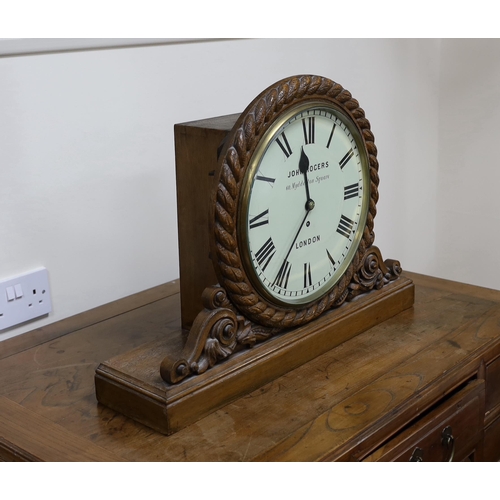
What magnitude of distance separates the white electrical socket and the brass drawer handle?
0.73 metres

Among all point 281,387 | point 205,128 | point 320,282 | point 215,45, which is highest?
point 215,45

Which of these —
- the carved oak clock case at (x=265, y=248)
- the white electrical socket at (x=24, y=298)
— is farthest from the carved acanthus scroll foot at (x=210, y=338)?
the white electrical socket at (x=24, y=298)

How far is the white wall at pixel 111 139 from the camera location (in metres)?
1.34

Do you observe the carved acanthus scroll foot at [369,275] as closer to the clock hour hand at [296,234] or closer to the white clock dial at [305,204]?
the white clock dial at [305,204]

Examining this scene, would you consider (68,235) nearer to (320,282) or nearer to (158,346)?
(158,346)

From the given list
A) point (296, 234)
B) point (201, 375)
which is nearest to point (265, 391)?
point (201, 375)

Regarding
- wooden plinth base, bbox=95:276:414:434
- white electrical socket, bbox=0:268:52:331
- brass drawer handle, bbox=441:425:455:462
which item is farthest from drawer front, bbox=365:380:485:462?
white electrical socket, bbox=0:268:52:331

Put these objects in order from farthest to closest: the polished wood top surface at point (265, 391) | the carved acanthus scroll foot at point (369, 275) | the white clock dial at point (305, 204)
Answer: the carved acanthus scroll foot at point (369, 275) < the white clock dial at point (305, 204) < the polished wood top surface at point (265, 391)

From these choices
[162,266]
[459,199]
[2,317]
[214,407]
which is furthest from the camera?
[459,199]

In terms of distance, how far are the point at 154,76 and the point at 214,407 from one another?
75 centimetres

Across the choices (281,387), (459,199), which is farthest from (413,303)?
(459,199)

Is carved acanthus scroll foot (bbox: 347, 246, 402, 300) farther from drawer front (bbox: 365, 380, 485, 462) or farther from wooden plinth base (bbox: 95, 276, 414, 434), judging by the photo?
drawer front (bbox: 365, 380, 485, 462)

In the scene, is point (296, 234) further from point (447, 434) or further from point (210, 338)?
point (447, 434)

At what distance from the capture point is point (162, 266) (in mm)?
1639
